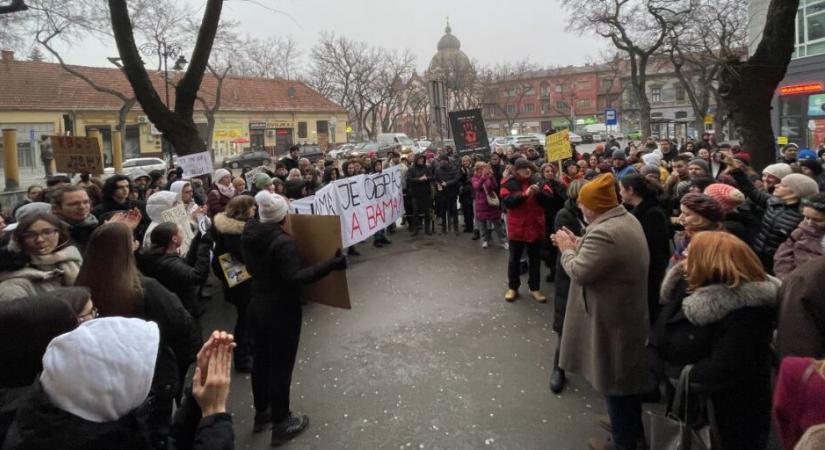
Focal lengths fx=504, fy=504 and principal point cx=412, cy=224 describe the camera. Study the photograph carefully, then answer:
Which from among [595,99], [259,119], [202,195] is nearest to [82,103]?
[259,119]

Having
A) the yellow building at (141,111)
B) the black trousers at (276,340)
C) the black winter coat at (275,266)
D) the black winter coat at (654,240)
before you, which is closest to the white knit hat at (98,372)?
the black winter coat at (275,266)

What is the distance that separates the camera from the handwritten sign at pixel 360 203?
781 cm

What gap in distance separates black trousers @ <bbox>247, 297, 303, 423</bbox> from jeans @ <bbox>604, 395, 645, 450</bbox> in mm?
2156

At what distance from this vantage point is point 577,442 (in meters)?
3.49

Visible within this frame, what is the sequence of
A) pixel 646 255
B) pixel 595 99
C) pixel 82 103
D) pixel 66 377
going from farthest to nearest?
pixel 595 99
pixel 82 103
pixel 646 255
pixel 66 377

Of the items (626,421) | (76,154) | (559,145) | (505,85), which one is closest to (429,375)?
(626,421)

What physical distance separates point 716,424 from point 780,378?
1237 millimetres

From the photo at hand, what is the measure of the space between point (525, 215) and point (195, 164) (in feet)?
20.0

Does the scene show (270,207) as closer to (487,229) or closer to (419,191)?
(487,229)

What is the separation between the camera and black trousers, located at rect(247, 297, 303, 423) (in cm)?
352

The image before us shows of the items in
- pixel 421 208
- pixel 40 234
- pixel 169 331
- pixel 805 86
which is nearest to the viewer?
pixel 169 331

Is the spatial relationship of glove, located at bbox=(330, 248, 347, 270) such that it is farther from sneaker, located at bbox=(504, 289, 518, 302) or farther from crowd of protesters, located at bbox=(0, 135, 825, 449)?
sneaker, located at bbox=(504, 289, 518, 302)

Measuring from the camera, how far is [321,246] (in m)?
3.62

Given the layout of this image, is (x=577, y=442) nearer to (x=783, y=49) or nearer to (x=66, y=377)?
(x=66, y=377)
